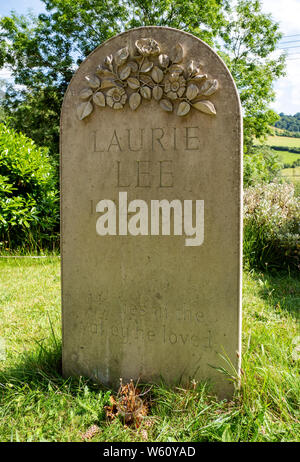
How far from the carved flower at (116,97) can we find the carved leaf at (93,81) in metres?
0.10

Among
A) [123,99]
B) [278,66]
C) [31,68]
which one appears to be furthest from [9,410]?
[278,66]

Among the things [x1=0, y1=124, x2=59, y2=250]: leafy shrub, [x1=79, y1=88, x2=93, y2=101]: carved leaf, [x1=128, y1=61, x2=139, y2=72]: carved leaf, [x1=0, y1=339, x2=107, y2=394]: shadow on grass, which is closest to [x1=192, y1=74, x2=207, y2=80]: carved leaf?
[x1=128, y1=61, x2=139, y2=72]: carved leaf

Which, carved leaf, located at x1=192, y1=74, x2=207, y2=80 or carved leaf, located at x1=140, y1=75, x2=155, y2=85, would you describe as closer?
carved leaf, located at x1=192, y1=74, x2=207, y2=80

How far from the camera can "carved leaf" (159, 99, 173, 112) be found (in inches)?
80.4

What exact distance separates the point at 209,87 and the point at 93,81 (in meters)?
0.70

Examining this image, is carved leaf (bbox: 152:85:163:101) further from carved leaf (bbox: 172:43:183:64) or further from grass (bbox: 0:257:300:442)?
grass (bbox: 0:257:300:442)

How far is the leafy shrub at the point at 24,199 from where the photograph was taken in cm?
602

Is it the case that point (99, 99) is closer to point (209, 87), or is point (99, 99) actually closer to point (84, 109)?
point (84, 109)

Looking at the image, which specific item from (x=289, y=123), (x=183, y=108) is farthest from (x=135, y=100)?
(x=289, y=123)

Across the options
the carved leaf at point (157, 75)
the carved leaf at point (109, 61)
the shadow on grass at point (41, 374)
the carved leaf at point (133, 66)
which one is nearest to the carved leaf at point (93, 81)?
the carved leaf at point (109, 61)

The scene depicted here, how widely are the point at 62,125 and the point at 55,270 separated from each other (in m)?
A: 3.37

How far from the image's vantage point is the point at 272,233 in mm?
5293

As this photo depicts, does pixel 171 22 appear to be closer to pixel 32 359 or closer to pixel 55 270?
pixel 55 270

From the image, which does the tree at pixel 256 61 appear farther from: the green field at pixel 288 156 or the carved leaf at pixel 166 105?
the green field at pixel 288 156
